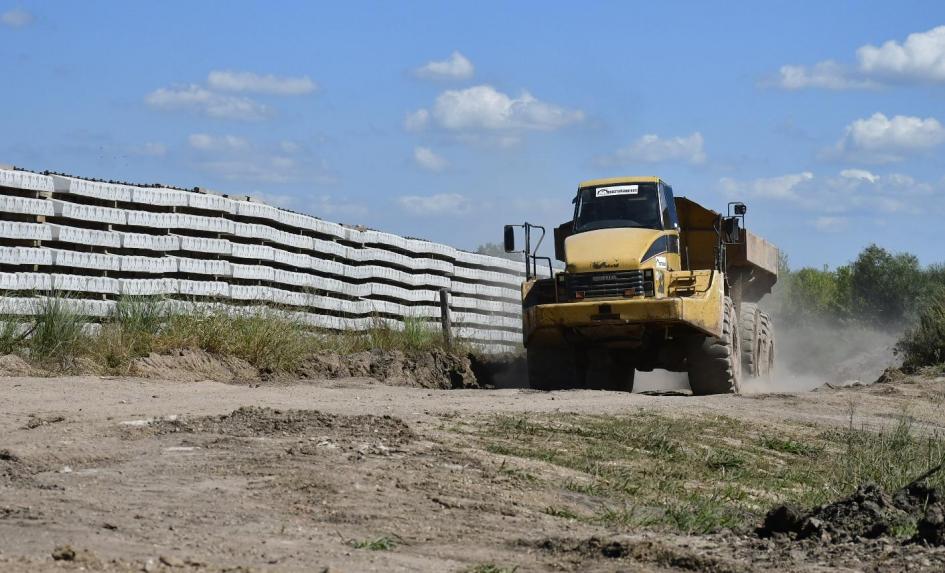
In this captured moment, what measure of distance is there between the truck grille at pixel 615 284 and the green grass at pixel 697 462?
420 cm

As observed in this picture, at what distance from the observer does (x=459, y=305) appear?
24.7 meters

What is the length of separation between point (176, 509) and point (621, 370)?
1256 cm

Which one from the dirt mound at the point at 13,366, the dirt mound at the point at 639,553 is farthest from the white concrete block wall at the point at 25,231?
the dirt mound at the point at 639,553

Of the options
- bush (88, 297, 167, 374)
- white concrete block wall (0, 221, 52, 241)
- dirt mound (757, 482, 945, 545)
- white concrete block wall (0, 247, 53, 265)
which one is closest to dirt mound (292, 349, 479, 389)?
bush (88, 297, 167, 374)

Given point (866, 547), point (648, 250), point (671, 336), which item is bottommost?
point (866, 547)

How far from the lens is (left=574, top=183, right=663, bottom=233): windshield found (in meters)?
17.2

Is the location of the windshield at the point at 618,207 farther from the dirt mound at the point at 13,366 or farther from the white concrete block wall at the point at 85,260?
the dirt mound at the point at 13,366

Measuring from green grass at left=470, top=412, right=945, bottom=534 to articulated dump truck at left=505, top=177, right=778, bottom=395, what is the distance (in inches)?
164

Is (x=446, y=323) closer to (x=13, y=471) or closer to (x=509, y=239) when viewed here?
(x=509, y=239)

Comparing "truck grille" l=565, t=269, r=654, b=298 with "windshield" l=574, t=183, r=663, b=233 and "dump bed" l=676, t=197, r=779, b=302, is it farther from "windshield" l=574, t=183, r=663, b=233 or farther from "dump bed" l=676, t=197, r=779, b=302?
"dump bed" l=676, t=197, r=779, b=302

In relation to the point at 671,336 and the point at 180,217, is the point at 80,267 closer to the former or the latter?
the point at 180,217

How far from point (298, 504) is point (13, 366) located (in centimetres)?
788

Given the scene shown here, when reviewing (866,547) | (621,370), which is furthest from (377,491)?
(621,370)

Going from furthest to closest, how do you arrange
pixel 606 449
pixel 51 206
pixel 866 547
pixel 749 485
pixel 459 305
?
pixel 459 305 < pixel 51 206 < pixel 606 449 < pixel 749 485 < pixel 866 547
